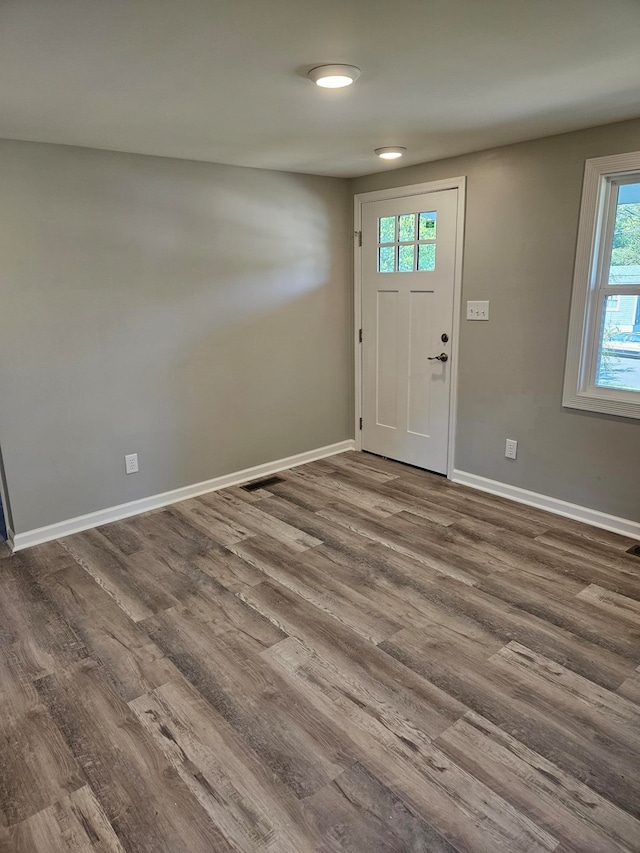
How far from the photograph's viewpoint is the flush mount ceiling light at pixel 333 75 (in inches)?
77.4

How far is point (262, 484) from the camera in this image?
13.6ft

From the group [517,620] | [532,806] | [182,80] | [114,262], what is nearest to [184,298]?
[114,262]

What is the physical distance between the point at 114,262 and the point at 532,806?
3.23 metres

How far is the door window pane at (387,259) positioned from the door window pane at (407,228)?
119 mm

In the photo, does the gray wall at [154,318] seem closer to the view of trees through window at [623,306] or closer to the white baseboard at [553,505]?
the white baseboard at [553,505]

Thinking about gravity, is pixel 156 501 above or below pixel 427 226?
below

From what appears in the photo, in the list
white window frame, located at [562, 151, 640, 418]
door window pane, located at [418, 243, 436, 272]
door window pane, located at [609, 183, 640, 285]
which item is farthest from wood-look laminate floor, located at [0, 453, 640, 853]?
door window pane, located at [418, 243, 436, 272]

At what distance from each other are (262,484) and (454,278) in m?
1.98

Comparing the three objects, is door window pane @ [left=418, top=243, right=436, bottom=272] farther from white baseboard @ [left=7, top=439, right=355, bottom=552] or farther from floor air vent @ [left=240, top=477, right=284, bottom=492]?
floor air vent @ [left=240, top=477, right=284, bottom=492]

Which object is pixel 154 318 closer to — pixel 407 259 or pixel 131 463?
pixel 131 463

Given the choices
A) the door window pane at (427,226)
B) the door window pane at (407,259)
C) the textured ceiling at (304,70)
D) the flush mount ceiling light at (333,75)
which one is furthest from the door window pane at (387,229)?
the flush mount ceiling light at (333,75)

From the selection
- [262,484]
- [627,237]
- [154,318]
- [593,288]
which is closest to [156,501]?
[262,484]

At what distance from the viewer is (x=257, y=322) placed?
13.3 ft

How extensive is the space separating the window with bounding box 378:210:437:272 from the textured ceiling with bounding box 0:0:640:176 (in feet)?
2.72
